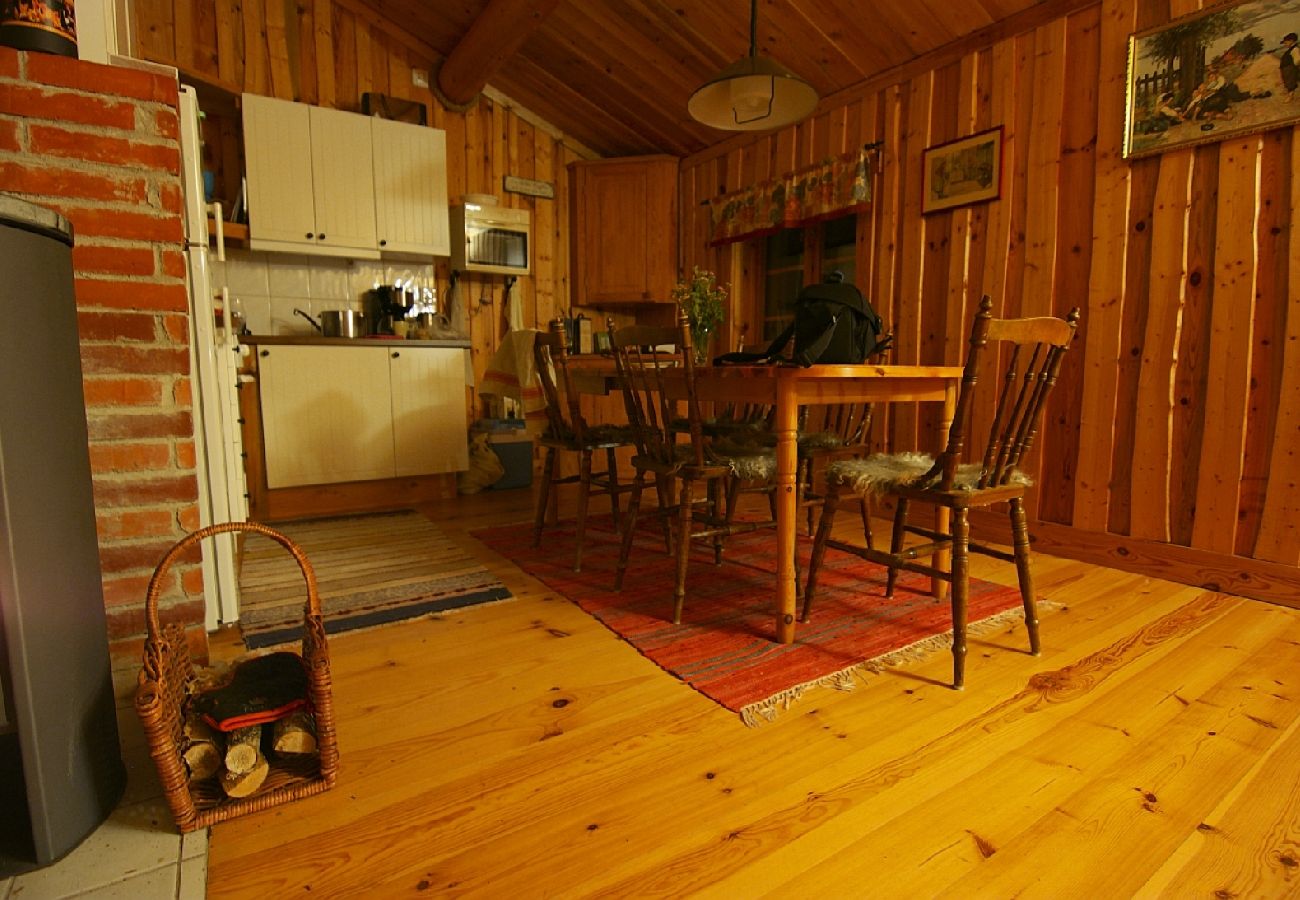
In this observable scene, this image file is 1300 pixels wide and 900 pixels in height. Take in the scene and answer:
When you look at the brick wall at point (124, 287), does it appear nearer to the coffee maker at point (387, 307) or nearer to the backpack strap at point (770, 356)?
the backpack strap at point (770, 356)

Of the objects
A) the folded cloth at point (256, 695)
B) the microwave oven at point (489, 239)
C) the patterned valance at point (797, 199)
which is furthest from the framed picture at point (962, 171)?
the folded cloth at point (256, 695)

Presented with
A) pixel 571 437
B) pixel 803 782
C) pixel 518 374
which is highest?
pixel 518 374

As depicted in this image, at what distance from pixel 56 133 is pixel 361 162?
266 cm

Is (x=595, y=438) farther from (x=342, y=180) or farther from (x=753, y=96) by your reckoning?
(x=342, y=180)

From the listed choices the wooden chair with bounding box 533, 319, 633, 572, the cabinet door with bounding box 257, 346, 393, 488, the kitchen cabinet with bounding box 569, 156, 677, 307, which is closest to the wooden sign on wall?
the kitchen cabinet with bounding box 569, 156, 677, 307

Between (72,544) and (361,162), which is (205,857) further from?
(361,162)

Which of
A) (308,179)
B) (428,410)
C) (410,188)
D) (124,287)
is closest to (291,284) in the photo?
(308,179)

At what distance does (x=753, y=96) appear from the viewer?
2238 millimetres

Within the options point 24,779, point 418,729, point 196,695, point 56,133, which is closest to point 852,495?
point 418,729

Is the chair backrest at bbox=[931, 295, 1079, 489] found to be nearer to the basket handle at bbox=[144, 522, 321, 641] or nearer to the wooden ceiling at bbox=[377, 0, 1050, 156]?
the basket handle at bbox=[144, 522, 321, 641]

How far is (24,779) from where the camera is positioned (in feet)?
3.25

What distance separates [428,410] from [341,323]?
709 mm

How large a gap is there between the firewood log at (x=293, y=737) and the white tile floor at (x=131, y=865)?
17 cm

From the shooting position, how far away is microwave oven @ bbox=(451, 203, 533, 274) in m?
4.30
